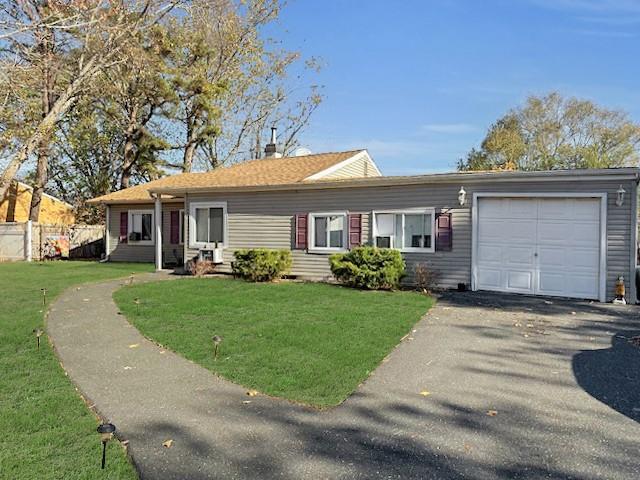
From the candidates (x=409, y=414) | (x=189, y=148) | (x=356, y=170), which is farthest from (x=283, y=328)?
(x=189, y=148)

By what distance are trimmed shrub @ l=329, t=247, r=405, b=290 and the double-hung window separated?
129 cm

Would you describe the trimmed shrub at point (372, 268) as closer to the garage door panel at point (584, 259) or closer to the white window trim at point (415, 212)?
the white window trim at point (415, 212)

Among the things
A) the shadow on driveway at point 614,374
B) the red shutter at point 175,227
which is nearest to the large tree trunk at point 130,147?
the red shutter at point 175,227

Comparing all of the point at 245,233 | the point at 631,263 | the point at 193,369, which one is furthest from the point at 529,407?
the point at 245,233

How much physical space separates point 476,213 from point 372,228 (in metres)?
2.64

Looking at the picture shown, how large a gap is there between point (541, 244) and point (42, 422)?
31.5 ft

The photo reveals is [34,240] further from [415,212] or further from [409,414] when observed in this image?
[409,414]

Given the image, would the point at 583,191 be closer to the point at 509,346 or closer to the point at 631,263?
the point at 631,263

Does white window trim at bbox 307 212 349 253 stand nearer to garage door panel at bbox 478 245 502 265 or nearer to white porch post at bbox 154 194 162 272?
garage door panel at bbox 478 245 502 265

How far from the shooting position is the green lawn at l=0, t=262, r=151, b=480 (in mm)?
2914

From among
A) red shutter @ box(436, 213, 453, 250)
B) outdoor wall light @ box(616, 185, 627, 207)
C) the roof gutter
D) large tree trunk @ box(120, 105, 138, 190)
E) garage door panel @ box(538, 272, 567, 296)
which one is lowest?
garage door panel @ box(538, 272, 567, 296)

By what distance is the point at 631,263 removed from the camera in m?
9.32

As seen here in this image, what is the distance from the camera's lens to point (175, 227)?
1767 cm

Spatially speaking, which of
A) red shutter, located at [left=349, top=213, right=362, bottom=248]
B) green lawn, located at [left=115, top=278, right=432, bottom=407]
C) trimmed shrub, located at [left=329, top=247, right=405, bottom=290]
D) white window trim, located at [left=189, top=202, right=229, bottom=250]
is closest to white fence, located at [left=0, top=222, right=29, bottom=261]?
white window trim, located at [left=189, top=202, right=229, bottom=250]
